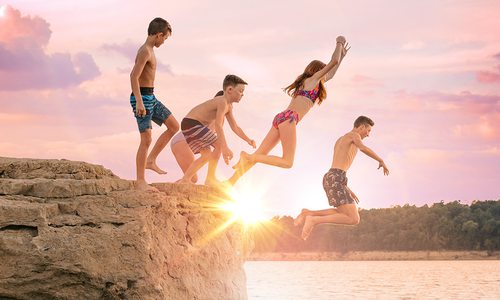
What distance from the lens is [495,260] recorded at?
8325 cm

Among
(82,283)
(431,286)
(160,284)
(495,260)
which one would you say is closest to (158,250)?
(160,284)

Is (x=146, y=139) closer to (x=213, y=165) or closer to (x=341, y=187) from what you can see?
(x=213, y=165)

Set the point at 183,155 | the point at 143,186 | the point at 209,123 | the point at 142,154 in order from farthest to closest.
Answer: the point at 183,155, the point at 209,123, the point at 142,154, the point at 143,186

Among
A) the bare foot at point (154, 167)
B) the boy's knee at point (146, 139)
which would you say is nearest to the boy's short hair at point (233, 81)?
the boy's knee at point (146, 139)

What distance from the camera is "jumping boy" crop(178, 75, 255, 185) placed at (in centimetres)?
1184

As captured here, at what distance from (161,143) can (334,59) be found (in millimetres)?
3167

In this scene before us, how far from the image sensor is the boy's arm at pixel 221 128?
Answer: 11398 millimetres

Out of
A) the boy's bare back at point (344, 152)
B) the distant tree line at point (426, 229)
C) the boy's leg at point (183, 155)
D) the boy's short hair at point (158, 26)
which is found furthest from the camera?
the distant tree line at point (426, 229)

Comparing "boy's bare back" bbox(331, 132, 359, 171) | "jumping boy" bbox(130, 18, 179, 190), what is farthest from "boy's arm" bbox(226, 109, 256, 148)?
"boy's bare back" bbox(331, 132, 359, 171)

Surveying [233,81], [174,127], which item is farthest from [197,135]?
[233,81]

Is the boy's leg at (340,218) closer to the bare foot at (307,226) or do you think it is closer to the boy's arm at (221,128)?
the bare foot at (307,226)

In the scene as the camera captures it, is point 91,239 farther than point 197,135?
No

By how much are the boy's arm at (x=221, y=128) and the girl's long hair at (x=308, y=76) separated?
41.8 inches

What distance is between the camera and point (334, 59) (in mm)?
11359
